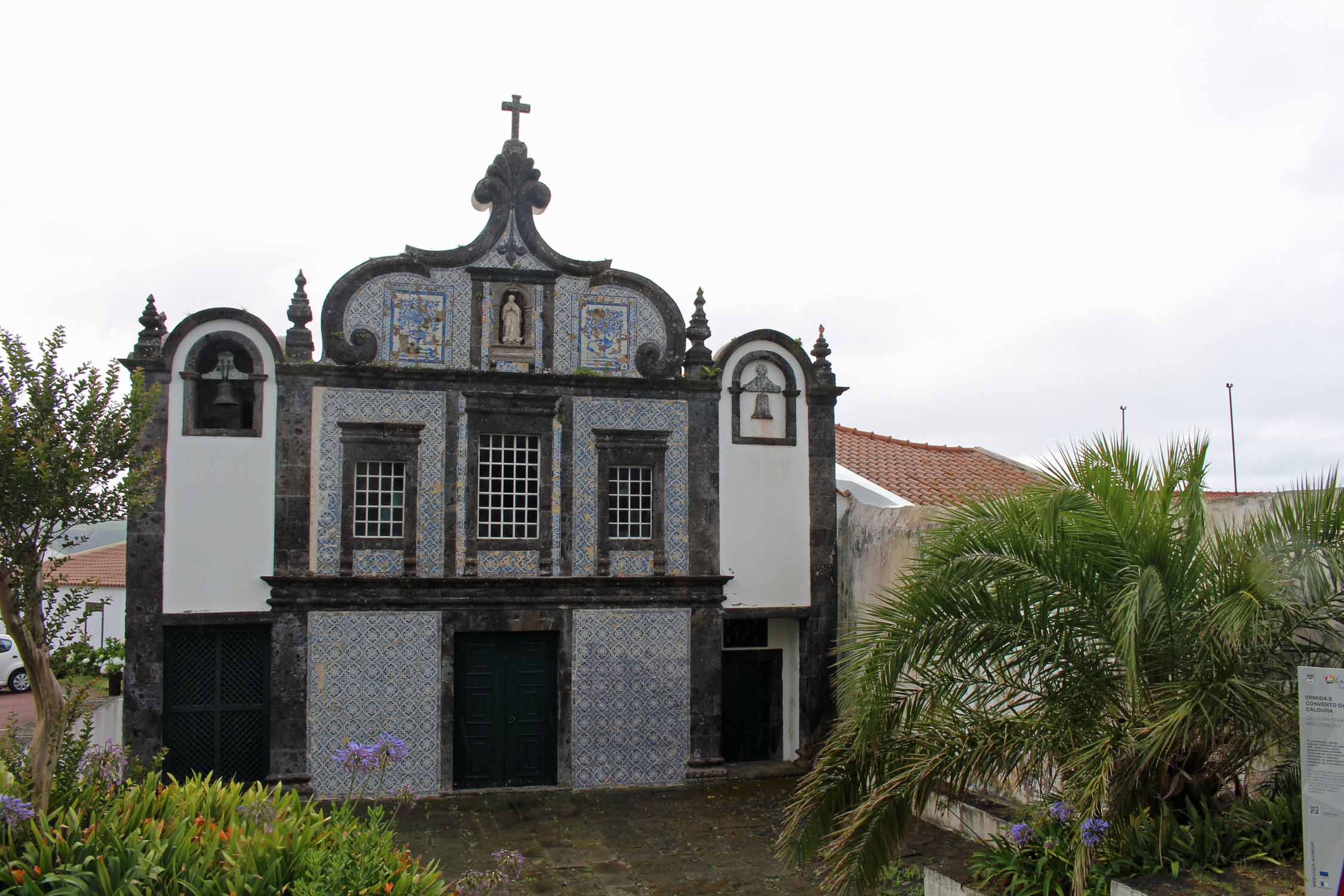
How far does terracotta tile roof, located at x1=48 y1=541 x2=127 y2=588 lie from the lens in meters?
23.5

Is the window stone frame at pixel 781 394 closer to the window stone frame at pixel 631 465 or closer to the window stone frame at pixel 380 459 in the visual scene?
the window stone frame at pixel 631 465

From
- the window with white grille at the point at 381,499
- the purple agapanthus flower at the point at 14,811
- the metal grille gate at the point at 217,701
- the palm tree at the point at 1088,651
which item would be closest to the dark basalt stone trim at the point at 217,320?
the window with white grille at the point at 381,499

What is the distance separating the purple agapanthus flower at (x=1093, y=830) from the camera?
5.72 metres

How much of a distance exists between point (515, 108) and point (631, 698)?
7.61m

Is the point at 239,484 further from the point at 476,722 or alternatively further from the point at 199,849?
the point at 199,849

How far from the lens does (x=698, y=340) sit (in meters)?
14.1

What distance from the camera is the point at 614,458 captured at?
1376cm

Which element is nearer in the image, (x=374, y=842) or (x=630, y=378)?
(x=374, y=842)

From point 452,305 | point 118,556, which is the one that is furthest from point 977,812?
point 118,556

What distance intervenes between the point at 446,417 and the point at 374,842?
7501mm

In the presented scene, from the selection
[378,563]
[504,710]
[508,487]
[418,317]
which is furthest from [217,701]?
[418,317]

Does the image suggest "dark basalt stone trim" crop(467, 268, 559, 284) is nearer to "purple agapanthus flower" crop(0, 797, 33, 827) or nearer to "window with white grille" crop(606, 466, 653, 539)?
"window with white grille" crop(606, 466, 653, 539)

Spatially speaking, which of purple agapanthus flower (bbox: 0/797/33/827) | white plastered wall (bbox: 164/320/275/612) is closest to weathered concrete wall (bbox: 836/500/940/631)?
white plastered wall (bbox: 164/320/275/612)

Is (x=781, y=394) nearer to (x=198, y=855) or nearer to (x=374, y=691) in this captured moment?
(x=374, y=691)
